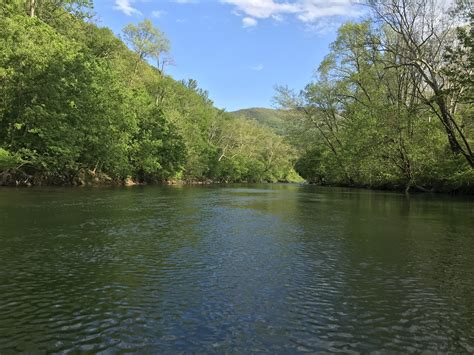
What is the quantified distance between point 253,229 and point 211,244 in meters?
3.76

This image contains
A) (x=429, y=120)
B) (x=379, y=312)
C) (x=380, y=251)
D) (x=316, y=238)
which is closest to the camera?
(x=379, y=312)

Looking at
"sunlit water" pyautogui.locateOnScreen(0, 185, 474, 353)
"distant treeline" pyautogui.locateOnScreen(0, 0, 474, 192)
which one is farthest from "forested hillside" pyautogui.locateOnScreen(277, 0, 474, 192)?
"sunlit water" pyautogui.locateOnScreen(0, 185, 474, 353)

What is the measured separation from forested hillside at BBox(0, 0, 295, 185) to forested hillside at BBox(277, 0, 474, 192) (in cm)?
2457

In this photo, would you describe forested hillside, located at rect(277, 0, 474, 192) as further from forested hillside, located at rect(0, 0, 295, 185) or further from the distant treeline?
forested hillside, located at rect(0, 0, 295, 185)

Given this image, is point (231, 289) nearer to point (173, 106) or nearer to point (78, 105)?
point (78, 105)

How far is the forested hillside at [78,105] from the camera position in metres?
38.3

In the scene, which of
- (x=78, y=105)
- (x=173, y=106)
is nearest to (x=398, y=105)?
(x=78, y=105)

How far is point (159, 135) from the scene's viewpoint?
67562 millimetres

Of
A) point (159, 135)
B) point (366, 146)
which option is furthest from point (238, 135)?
point (366, 146)

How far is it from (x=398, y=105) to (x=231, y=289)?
4441 cm

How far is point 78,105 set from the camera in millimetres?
43781

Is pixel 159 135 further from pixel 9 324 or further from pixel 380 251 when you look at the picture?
pixel 9 324

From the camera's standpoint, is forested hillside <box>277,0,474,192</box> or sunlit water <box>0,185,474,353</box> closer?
sunlit water <box>0,185,474,353</box>

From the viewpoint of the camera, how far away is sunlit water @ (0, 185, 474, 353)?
18.4ft
